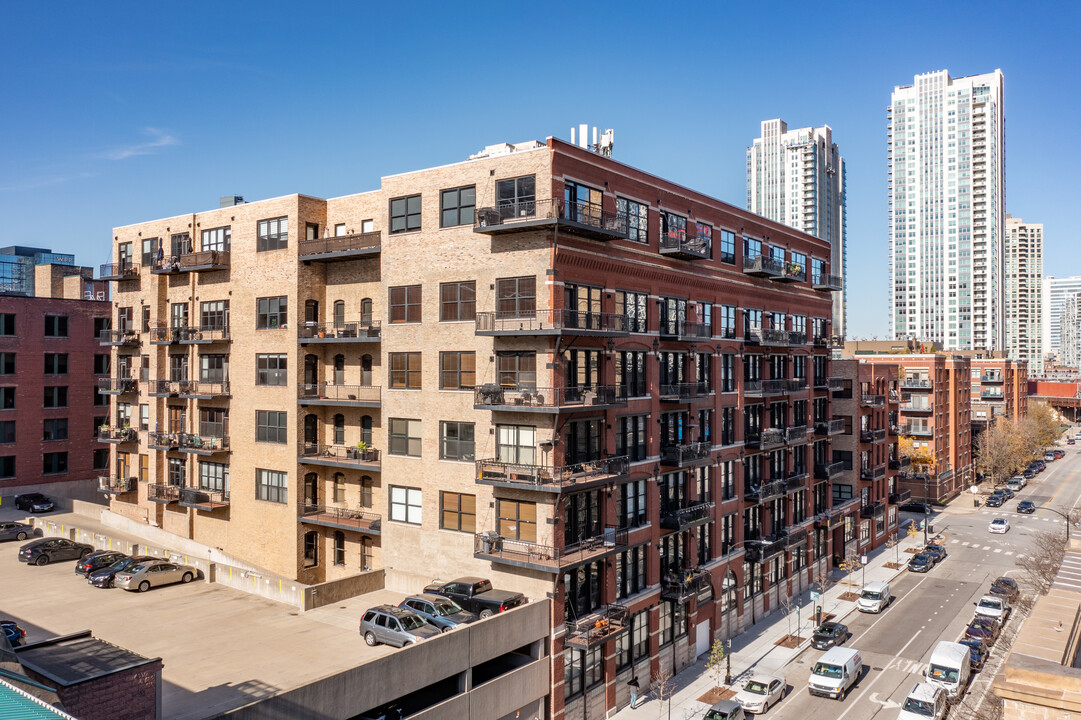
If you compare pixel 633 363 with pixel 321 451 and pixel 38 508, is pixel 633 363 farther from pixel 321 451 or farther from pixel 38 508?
pixel 38 508

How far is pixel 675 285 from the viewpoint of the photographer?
48.9 m

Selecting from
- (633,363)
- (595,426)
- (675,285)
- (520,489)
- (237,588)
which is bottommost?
(237,588)

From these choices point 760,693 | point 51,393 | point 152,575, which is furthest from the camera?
point 51,393

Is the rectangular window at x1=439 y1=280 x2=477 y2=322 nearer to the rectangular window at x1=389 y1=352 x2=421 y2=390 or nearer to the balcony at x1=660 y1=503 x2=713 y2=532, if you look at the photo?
the rectangular window at x1=389 y1=352 x2=421 y2=390

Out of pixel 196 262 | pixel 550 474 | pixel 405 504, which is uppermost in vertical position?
pixel 196 262

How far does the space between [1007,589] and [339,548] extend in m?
50.8

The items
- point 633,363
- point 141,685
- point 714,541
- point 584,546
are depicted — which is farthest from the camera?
point 714,541

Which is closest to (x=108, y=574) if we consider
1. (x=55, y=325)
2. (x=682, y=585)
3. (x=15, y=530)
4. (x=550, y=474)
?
(x=15, y=530)

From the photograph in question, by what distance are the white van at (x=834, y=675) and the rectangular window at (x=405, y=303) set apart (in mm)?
30825

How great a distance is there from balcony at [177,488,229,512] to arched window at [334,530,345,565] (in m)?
9.38

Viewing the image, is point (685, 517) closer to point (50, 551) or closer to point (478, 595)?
point (478, 595)

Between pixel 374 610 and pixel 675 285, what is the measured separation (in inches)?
1052

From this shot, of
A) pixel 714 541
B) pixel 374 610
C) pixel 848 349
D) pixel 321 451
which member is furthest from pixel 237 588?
pixel 848 349

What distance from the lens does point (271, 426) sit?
51344 millimetres
